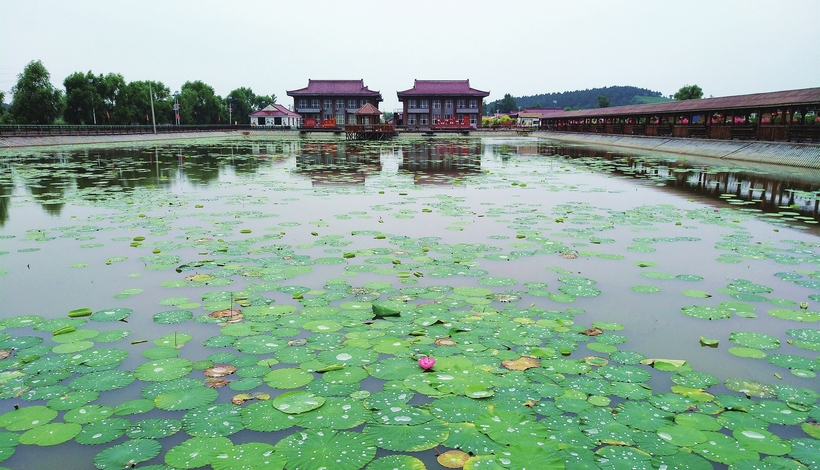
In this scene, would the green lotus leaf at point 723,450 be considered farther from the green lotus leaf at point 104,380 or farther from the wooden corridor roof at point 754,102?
the wooden corridor roof at point 754,102

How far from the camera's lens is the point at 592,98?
168m

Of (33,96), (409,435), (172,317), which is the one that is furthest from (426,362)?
(33,96)

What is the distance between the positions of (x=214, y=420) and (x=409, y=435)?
3.07 ft

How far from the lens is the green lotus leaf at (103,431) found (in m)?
2.25

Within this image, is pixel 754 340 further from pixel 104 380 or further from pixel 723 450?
pixel 104 380

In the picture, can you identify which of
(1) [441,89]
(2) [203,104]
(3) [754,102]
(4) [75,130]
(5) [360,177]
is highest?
(1) [441,89]

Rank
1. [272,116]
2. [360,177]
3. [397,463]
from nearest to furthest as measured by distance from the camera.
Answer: [397,463]
[360,177]
[272,116]

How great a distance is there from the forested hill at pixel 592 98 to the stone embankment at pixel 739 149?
430 ft

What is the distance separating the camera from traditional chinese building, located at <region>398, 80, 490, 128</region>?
193ft

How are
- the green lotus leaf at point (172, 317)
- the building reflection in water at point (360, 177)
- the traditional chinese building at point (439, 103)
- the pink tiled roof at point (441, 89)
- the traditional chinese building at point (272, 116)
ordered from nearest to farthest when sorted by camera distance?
the green lotus leaf at point (172, 317)
the building reflection in water at point (360, 177)
the pink tiled roof at point (441, 89)
the traditional chinese building at point (439, 103)
the traditional chinese building at point (272, 116)

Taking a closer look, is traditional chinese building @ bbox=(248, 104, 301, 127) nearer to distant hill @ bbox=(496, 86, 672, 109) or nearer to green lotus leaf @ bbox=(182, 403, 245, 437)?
green lotus leaf @ bbox=(182, 403, 245, 437)

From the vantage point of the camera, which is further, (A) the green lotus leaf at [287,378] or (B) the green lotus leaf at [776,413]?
(A) the green lotus leaf at [287,378]

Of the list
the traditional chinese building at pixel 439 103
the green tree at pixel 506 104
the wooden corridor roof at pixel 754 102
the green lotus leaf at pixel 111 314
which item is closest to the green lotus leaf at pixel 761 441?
the green lotus leaf at pixel 111 314

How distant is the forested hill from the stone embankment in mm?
131192
